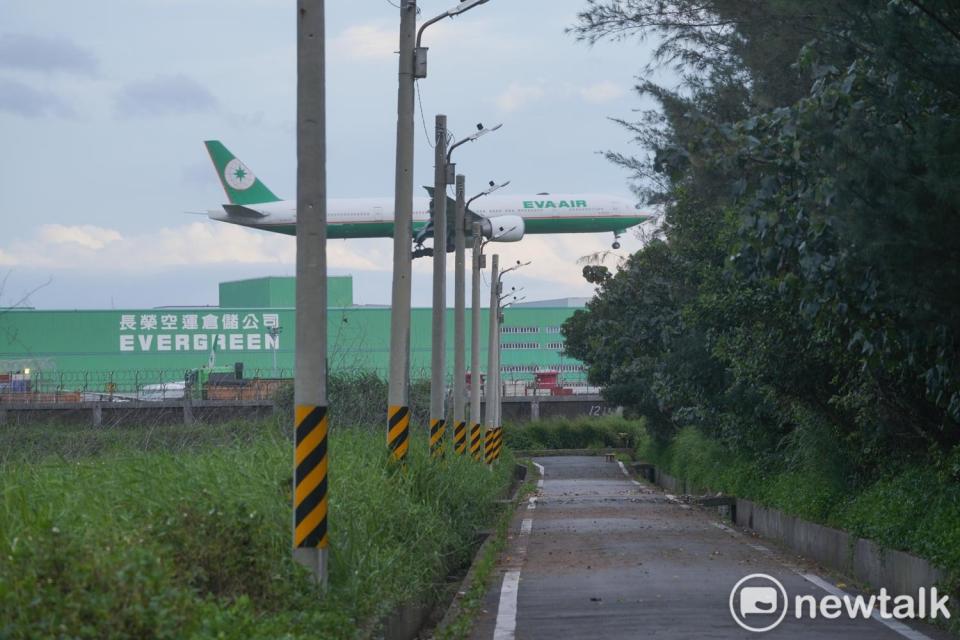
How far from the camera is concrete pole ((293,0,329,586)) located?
405 inches

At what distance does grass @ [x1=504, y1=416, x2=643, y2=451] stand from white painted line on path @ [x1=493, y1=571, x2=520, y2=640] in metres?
63.5

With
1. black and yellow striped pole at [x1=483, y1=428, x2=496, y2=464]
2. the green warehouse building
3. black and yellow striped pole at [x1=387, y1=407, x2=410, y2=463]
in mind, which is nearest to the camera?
black and yellow striped pole at [x1=387, y1=407, x2=410, y2=463]

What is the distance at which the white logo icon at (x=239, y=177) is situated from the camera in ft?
271

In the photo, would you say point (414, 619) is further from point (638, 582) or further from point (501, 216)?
point (501, 216)

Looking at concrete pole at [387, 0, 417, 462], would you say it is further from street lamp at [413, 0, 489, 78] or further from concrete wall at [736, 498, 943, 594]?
concrete wall at [736, 498, 943, 594]

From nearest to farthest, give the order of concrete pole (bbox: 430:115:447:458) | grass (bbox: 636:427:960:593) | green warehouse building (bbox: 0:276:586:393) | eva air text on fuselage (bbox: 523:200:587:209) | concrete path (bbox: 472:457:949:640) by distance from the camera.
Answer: concrete path (bbox: 472:457:949:640) < grass (bbox: 636:427:960:593) < concrete pole (bbox: 430:115:447:458) < eva air text on fuselage (bbox: 523:200:587:209) < green warehouse building (bbox: 0:276:586:393)

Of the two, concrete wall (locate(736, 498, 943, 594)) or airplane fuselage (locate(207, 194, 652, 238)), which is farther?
airplane fuselage (locate(207, 194, 652, 238))

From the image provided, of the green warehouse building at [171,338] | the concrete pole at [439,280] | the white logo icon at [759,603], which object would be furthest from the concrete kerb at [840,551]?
the green warehouse building at [171,338]

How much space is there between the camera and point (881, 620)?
11875 mm

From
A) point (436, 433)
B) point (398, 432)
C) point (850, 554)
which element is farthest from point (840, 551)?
point (436, 433)

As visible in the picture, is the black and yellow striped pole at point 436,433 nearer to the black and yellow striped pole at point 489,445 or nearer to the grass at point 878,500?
the grass at point 878,500

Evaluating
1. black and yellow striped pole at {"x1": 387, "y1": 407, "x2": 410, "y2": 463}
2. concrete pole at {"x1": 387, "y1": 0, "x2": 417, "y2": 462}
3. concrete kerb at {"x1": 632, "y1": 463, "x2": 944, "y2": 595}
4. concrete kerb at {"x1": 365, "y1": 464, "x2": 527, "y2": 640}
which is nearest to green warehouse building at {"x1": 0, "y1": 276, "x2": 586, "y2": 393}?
concrete kerb at {"x1": 632, "y1": 463, "x2": 944, "y2": 595}

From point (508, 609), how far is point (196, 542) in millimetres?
4628

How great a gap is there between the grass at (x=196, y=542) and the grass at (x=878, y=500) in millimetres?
4779
